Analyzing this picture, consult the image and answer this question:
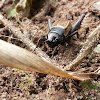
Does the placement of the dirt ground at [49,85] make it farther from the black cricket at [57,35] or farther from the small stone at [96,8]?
the small stone at [96,8]

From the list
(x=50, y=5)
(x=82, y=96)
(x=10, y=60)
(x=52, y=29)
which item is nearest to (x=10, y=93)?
(x=10, y=60)

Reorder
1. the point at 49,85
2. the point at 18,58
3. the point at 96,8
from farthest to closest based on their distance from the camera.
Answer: the point at 96,8, the point at 49,85, the point at 18,58

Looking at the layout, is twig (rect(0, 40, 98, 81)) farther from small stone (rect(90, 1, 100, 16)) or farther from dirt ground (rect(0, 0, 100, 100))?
small stone (rect(90, 1, 100, 16))

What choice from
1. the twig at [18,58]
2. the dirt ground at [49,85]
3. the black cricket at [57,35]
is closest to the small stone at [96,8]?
the black cricket at [57,35]

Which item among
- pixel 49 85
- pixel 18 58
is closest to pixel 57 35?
pixel 49 85

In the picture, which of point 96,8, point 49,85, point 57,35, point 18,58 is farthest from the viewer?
point 96,8

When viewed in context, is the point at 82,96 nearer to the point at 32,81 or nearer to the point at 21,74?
the point at 32,81

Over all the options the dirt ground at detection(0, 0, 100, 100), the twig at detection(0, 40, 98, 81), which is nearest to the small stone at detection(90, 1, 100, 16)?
the dirt ground at detection(0, 0, 100, 100)

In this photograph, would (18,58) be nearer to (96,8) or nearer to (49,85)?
(49,85)

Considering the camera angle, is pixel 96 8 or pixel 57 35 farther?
pixel 96 8

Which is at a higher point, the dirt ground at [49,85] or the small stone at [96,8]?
the small stone at [96,8]

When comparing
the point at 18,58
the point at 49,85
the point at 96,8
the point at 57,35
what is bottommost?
the point at 49,85
